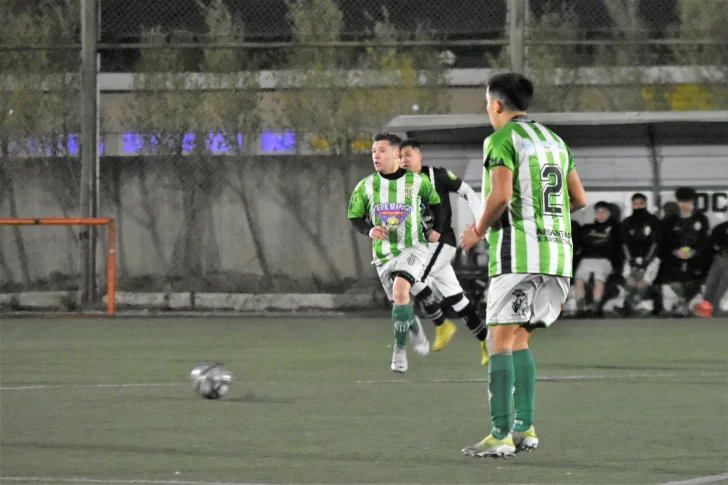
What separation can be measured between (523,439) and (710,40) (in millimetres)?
14222

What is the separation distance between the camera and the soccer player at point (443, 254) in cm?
1240

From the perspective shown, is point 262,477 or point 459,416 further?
point 459,416

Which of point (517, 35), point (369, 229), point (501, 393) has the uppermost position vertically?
point (517, 35)

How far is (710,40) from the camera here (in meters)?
20.3

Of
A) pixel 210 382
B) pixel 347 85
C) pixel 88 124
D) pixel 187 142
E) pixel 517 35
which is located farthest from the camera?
pixel 187 142

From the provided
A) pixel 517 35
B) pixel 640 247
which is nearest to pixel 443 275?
pixel 640 247

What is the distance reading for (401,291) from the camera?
39.2 ft

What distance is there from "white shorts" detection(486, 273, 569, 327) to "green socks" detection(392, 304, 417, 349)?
457 cm

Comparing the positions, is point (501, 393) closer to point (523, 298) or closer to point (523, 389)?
point (523, 389)

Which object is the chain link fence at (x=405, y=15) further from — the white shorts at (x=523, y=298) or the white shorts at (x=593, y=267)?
the white shorts at (x=523, y=298)

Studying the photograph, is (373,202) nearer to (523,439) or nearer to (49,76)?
(523,439)

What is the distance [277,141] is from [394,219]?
9.36m

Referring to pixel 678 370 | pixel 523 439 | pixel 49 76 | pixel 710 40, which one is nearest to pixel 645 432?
pixel 523 439

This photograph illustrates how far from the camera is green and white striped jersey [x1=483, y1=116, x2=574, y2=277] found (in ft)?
22.9
